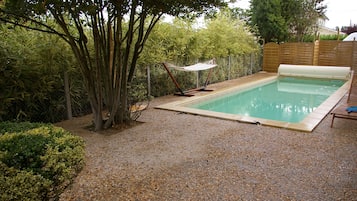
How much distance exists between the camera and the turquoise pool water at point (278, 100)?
7031 mm

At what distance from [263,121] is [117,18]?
319 centimetres

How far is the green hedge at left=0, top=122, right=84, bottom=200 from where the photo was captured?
141cm

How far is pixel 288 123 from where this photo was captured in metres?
4.93

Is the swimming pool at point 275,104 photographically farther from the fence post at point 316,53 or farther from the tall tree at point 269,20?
the tall tree at point 269,20

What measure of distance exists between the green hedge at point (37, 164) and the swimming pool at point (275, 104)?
390cm

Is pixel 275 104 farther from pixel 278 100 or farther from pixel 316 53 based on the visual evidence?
pixel 316 53

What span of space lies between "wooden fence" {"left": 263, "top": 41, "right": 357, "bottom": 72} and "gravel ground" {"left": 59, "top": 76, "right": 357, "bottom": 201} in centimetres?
870

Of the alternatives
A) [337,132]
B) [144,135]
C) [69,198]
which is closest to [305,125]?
[337,132]

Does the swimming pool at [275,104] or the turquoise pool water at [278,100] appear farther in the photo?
the turquoise pool water at [278,100]

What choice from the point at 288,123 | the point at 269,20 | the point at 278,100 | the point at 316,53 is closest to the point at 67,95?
the point at 288,123

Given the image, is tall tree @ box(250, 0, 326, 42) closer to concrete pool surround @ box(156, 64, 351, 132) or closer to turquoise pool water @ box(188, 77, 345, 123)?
concrete pool surround @ box(156, 64, 351, 132)

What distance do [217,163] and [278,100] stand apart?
588 cm

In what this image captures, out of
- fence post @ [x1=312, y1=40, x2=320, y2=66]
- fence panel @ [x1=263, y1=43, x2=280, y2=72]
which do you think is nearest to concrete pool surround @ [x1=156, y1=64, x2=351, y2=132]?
fence panel @ [x1=263, y1=43, x2=280, y2=72]

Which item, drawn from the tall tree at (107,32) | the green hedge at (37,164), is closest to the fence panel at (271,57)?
the tall tree at (107,32)
